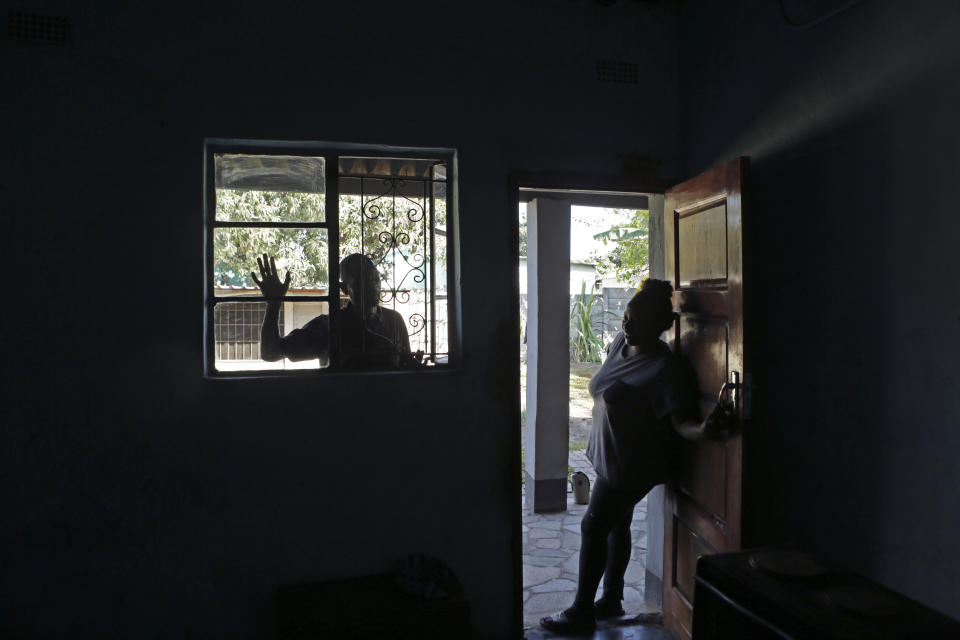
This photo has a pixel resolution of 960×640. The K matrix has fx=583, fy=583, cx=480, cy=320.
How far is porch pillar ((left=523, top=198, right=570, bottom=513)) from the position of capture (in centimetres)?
500

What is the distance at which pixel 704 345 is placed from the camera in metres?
2.70

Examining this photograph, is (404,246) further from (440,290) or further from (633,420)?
(633,420)

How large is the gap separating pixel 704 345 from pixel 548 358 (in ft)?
7.81

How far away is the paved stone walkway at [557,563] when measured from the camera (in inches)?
138

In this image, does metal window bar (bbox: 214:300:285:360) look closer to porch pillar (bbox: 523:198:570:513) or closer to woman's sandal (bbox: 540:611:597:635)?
woman's sandal (bbox: 540:611:597:635)

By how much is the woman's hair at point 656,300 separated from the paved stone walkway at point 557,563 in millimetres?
1759

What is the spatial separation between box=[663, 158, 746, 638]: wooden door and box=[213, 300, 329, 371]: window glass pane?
1.84m
